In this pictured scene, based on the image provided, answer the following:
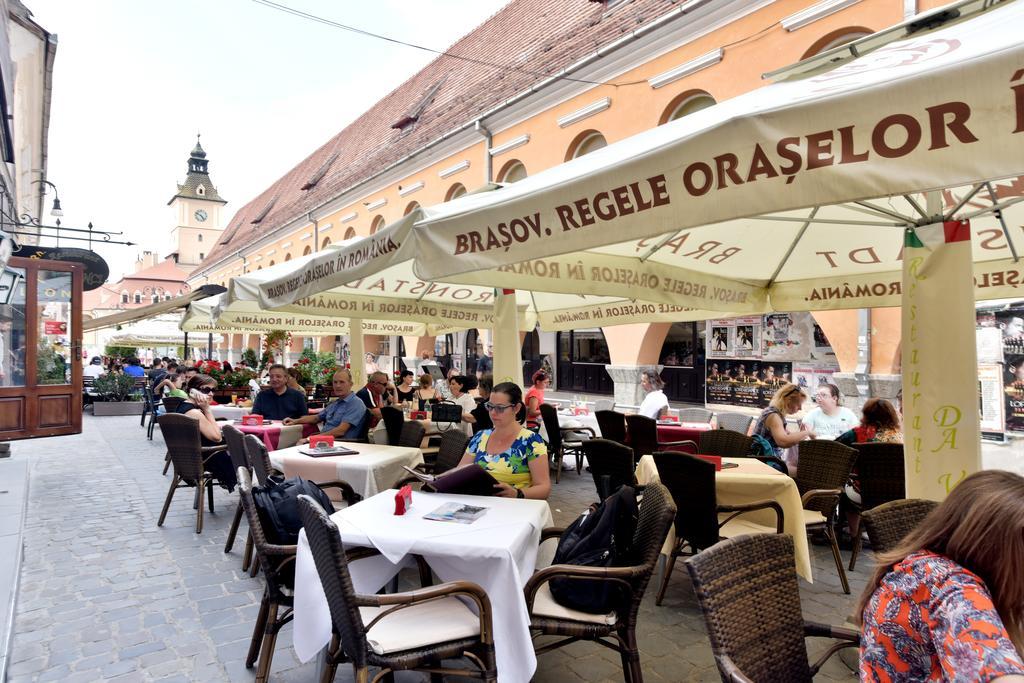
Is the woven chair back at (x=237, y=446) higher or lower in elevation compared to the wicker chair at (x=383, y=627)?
higher

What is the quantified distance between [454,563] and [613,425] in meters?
5.19

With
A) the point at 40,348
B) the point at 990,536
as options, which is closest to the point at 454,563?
the point at 990,536

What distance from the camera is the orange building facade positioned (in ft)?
31.5

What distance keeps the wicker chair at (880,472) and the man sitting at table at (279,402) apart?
6.13 m

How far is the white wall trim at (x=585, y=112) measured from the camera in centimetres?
1275

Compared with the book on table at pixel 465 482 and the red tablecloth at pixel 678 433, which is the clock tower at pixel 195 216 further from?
the book on table at pixel 465 482

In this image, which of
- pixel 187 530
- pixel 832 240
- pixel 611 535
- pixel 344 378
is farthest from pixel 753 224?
pixel 187 530

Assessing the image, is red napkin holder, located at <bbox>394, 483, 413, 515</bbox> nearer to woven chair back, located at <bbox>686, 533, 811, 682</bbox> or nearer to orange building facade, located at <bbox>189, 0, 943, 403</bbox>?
woven chair back, located at <bbox>686, 533, 811, 682</bbox>

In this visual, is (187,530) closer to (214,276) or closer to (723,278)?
(723,278)

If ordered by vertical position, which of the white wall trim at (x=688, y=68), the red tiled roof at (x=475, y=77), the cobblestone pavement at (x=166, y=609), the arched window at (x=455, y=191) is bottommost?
the cobblestone pavement at (x=166, y=609)

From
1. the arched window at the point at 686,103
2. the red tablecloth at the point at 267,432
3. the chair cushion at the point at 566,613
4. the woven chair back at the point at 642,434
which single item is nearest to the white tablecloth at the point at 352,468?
the red tablecloth at the point at 267,432

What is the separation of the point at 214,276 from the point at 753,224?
149 feet

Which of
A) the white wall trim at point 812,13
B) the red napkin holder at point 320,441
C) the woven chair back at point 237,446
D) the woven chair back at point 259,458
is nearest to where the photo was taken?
the woven chair back at point 259,458

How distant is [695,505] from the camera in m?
3.99
